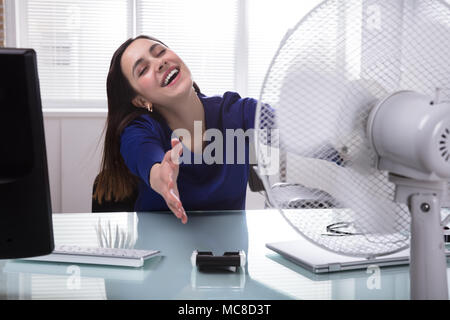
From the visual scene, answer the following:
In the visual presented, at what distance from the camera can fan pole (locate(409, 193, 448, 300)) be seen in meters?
0.79

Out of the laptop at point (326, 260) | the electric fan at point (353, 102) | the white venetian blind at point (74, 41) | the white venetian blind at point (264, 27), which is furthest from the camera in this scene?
the white venetian blind at point (264, 27)

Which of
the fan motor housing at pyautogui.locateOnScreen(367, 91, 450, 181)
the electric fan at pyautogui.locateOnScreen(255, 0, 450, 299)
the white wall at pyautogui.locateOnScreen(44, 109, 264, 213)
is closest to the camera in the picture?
the fan motor housing at pyautogui.locateOnScreen(367, 91, 450, 181)

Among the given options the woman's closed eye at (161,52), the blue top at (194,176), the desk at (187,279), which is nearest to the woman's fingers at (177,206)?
the desk at (187,279)

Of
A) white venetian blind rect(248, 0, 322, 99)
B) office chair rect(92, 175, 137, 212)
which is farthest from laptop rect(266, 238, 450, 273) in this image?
white venetian blind rect(248, 0, 322, 99)

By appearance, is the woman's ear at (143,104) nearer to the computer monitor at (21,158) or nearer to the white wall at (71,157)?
the white wall at (71,157)

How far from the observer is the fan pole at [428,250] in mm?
786

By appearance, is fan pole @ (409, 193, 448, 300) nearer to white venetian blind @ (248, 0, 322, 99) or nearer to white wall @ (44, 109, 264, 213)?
white wall @ (44, 109, 264, 213)

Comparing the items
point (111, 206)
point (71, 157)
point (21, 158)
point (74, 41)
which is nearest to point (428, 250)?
point (21, 158)

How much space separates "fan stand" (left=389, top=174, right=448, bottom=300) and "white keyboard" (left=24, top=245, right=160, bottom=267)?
0.53 meters

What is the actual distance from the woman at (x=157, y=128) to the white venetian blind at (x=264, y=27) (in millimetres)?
1345

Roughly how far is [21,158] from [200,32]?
2.97 m

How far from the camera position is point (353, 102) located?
87 cm

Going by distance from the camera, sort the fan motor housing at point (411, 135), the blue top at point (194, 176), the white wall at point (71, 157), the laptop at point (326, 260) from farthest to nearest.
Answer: the white wall at point (71, 157), the blue top at point (194, 176), the laptop at point (326, 260), the fan motor housing at point (411, 135)

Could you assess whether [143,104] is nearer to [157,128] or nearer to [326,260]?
[157,128]
